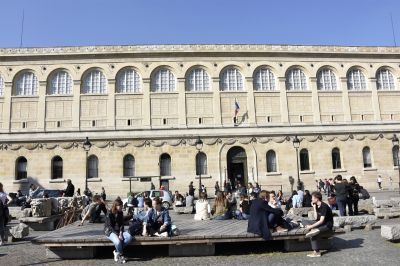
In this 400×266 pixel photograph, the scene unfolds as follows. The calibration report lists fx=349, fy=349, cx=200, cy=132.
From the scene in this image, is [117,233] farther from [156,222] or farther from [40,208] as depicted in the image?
[40,208]

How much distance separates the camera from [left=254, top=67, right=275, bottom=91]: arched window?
3406 cm

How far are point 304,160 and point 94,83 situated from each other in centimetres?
2112

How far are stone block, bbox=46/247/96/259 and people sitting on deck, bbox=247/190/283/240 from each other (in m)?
4.09

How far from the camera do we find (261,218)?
879cm

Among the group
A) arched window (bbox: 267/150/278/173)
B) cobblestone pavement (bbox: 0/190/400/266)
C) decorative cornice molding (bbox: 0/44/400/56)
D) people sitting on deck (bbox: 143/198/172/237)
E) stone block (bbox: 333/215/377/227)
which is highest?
decorative cornice molding (bbox: 0/44/400/56)

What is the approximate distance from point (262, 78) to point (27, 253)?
28336 millimetres

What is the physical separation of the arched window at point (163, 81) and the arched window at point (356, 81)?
17783mm

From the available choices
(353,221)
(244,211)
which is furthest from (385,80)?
(244,211)

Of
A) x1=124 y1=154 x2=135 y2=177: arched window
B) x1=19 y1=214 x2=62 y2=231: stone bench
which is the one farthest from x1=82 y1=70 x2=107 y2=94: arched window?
x1=19 y1=214 x2=62 y2=231: stone bench

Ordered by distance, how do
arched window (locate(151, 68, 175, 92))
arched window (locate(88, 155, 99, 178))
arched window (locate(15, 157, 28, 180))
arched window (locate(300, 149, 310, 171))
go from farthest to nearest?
arched window (locate(151, 68, 175, 92)) < arched window (locate(300, 149, 310, 171)) < arched window (locate(88, 155, 99, 178)) < arched window (locate(15, 157, 28, 180))

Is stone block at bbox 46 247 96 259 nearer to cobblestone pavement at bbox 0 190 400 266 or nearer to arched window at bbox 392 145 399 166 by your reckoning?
cobblestone pavement at bbox 0 190 400 266

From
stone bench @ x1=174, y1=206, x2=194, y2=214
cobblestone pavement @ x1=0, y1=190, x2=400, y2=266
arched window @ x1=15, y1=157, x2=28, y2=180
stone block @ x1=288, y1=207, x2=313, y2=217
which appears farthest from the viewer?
arched window @ x1=15, y1=157, x2=28, y2=180

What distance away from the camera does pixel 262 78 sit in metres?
34.2

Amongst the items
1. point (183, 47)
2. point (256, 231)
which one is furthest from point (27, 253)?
point (183, 47)
